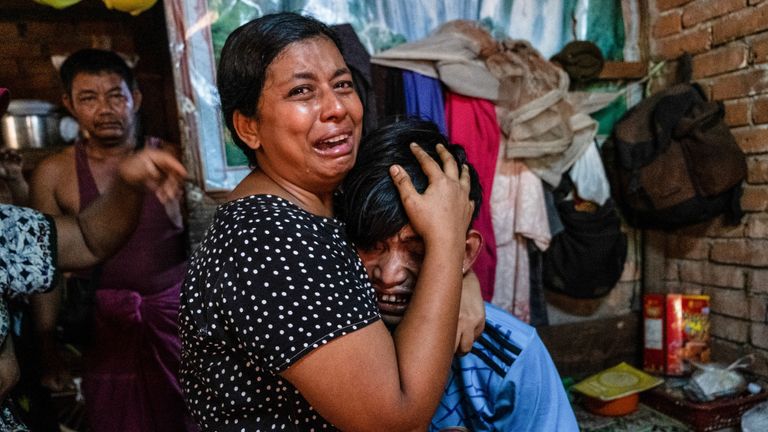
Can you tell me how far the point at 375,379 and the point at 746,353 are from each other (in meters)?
3.00

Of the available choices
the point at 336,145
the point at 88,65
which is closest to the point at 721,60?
the point at 336,145

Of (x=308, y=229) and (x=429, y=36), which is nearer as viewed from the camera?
(x=308, y=229)

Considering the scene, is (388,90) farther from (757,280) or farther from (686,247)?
(757,280)

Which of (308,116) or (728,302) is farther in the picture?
(728,302)

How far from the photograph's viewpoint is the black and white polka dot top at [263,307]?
→ 2.54ft

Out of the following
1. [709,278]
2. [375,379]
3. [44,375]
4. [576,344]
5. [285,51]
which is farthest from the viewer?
[576,344]

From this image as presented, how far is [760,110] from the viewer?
274cm

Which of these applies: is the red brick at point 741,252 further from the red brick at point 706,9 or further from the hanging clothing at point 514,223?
the red brick at point 706,9

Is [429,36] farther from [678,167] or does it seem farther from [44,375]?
[44,375]

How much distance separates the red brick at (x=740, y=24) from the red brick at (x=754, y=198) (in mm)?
791

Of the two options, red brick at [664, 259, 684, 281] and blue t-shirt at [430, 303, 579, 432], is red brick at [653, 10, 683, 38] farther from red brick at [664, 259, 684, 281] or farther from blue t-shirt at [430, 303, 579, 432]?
blue t-shirt at [430, 303, 579, 432]

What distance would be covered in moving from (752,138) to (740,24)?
0.59m

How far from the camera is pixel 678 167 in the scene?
2.84 metres

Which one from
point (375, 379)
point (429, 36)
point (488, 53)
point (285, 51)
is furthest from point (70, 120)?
point (375, 379)
